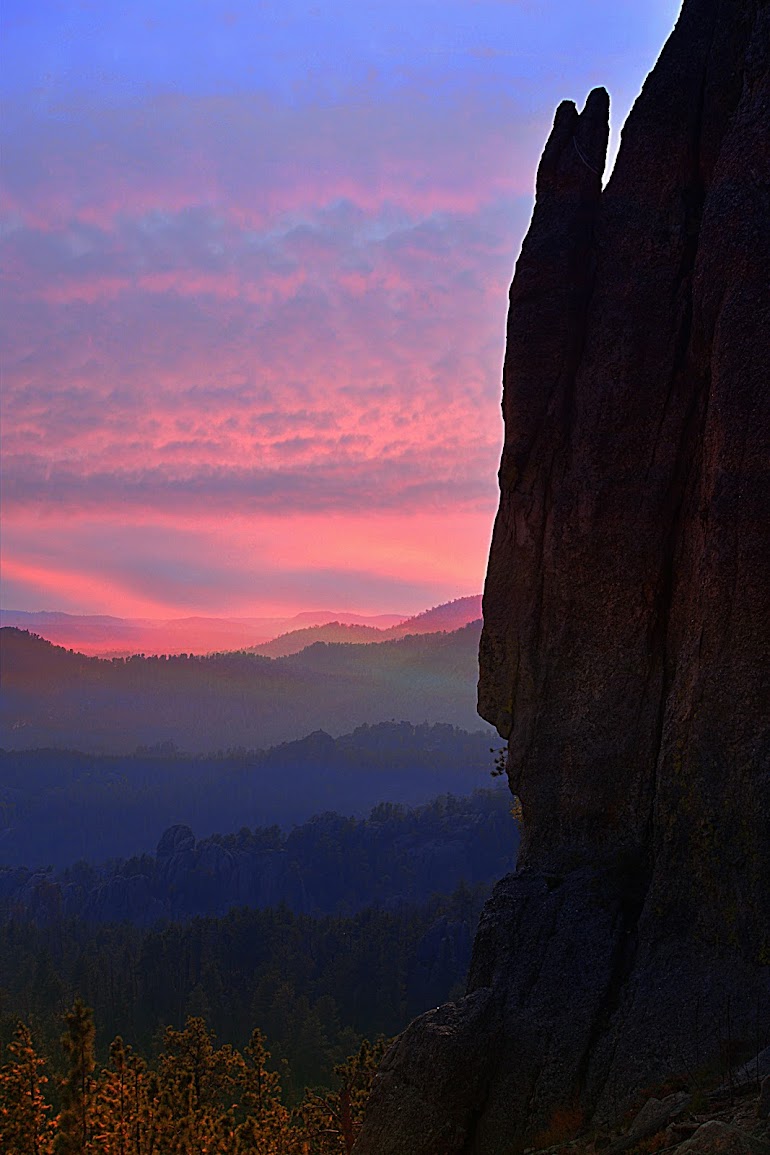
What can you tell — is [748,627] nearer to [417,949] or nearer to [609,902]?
[609,902]

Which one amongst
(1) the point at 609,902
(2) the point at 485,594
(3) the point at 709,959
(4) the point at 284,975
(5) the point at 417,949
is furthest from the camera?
(5) the point at 417,949

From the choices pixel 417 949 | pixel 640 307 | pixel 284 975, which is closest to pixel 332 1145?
pixel 640 307

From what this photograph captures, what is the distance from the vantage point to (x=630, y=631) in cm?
1939

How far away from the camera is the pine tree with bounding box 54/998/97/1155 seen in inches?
1233

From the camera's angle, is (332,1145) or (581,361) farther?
(332,1145)

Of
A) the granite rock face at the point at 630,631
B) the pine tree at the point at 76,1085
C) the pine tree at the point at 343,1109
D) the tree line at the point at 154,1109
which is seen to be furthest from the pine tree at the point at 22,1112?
the granite rock face at the point at 630,631

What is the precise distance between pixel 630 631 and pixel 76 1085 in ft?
83.8

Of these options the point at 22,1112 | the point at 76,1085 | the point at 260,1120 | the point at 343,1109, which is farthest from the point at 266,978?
the point at 76,1085

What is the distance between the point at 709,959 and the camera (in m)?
16.4

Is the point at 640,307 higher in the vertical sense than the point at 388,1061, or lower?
higher

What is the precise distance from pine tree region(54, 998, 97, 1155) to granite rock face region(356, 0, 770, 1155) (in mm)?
17944

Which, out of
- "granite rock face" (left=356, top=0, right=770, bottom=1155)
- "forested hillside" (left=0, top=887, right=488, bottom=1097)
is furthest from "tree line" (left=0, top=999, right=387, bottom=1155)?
"forested hillside" (left=0, top=887, right=488, bottom=1097)

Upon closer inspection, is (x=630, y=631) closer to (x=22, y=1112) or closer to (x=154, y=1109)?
(x=154, y=1109)

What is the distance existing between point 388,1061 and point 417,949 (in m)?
130
